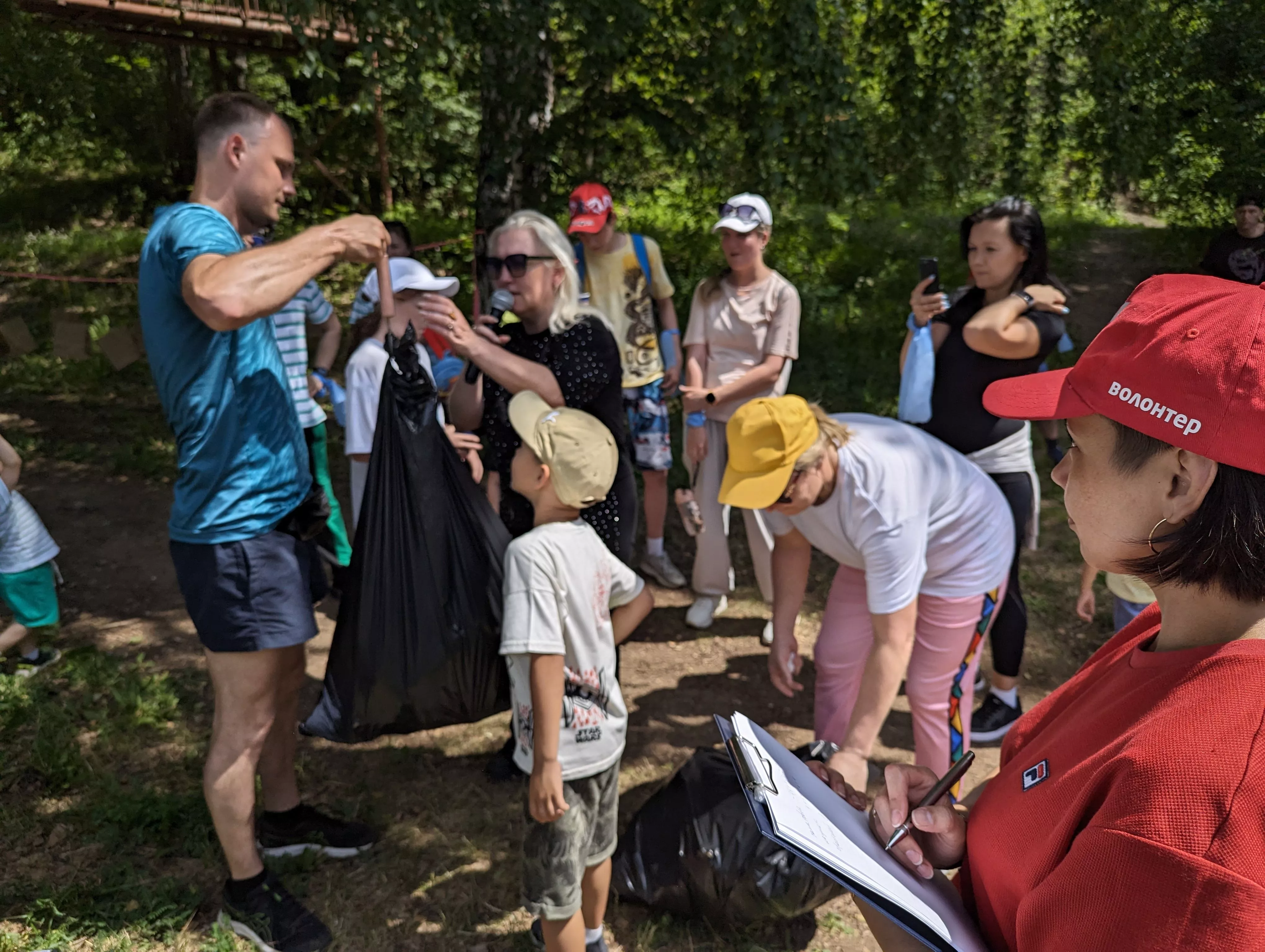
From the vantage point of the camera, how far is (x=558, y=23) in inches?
188

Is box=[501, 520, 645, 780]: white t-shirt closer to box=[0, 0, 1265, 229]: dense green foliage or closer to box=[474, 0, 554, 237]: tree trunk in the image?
box=[0, 0, 1265, 229]: dense green foliage

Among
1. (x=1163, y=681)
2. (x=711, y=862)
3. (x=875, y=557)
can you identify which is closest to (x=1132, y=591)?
(x=875, y=557)

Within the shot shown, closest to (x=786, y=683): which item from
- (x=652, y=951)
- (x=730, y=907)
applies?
(x=730, y=907)

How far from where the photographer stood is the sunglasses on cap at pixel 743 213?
397cm

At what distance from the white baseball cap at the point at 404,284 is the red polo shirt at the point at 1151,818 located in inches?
101

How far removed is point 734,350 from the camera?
416cm

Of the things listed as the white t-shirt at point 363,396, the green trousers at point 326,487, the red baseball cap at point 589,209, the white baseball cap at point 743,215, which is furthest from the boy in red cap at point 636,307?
the green trousers at point 326,487

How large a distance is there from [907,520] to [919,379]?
3.37 ft

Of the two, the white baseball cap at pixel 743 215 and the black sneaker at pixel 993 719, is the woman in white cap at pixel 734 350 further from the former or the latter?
the black sneaker at pixel 993 719

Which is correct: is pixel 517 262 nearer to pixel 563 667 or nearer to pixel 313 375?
pixel 563 667

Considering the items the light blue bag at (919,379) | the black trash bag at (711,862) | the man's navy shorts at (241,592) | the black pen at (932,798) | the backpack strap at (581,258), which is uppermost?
the backpack strap at (581,258)

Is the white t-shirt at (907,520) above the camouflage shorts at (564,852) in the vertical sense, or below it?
above

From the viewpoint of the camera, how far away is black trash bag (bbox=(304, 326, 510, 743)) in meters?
2.32

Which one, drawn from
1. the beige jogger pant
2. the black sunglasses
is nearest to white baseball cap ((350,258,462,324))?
the black sunglasses
